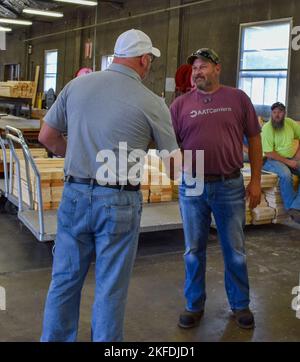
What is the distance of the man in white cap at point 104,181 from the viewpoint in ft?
7.22

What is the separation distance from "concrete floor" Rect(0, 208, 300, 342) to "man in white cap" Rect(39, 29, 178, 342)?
2.53ft

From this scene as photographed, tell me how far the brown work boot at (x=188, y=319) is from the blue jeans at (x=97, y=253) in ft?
2.95

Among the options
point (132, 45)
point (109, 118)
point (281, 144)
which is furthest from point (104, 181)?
point (281, 144)

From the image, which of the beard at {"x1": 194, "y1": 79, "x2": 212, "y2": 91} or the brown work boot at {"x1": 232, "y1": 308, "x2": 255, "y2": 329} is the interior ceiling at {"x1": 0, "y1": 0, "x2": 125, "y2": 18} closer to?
the beard at {"x1": 194, "y1": 79, "x2": 212, "y2": 91}

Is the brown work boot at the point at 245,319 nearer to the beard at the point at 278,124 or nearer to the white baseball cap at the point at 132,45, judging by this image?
the white baseball cap at the point at 132,45

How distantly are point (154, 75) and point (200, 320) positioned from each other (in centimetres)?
1059

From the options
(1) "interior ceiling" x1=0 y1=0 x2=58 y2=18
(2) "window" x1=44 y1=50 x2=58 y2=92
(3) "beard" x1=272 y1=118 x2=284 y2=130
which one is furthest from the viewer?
(2) "window" x1=44 y1=50 x2=58 y2=92

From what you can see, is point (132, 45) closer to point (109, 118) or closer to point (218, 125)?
point (109, 118)

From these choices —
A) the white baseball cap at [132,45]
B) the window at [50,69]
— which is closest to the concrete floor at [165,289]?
the white baseball cap at [132,45]

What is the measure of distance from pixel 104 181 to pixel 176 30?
1062cm

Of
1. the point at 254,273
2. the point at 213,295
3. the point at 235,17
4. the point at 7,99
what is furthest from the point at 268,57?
the point at 213,295

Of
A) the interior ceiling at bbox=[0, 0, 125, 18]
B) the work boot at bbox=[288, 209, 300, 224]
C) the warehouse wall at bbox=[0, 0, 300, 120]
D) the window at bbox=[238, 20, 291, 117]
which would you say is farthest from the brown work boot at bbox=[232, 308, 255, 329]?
the interior ceiling at bbox=[0, 0, 125, 18]

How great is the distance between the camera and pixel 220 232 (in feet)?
10.3

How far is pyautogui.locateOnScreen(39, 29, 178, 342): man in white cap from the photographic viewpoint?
86.7 inches
